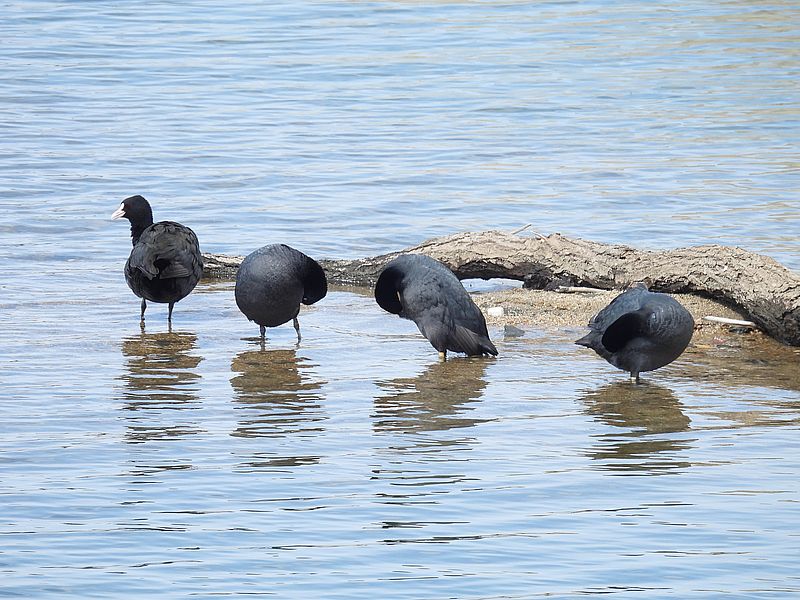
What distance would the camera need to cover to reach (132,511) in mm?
6723

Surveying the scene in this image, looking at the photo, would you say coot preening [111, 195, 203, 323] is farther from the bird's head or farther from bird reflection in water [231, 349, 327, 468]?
bird reflection in water [231, 349, 327, 468]

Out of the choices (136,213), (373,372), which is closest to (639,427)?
(373,372)

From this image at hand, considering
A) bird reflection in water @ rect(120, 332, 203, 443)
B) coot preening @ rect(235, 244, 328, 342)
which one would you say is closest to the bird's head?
bird reflection in water @ rect(120, 332, 203, 443)

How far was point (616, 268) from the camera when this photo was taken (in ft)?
38.7

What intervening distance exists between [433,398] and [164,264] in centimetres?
328

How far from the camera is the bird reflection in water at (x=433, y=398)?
8.53 metres

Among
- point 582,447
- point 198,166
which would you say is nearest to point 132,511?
point 582,447

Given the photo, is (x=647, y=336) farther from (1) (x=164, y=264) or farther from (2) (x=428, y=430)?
(1) (x=164, y=264)

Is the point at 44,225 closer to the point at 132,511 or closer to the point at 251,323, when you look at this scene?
the point at 251,323

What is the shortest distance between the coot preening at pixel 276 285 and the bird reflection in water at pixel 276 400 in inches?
12.0

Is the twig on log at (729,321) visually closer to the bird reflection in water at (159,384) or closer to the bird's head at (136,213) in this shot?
the bird reflection in water at (159,384)

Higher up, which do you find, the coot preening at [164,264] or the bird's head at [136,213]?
the bird's head at [136,213]

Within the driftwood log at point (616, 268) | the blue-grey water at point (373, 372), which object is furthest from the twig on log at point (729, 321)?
the blue-grey water at point (373, 372)

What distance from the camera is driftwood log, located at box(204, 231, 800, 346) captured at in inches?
416
